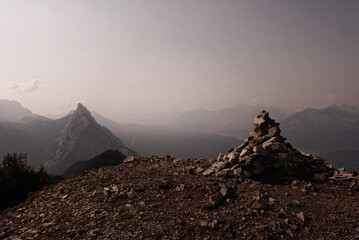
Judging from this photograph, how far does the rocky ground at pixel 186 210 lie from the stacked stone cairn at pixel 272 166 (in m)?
1.01

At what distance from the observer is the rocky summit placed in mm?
11078

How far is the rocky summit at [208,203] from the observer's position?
11.1 m

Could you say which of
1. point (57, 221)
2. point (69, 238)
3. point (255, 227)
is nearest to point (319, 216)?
point (255, 227)

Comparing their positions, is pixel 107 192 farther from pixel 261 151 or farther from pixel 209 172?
pixel 261 151

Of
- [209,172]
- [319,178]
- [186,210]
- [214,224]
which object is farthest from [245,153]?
[214,224]

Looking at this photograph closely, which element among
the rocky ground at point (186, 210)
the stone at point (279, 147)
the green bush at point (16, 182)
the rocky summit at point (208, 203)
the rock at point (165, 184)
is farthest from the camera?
the stone at point (279, 147)

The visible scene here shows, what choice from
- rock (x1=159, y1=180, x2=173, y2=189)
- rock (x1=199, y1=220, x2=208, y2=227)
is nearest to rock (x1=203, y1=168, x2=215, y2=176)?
rock (x1=159, y1=180, x2=173, y2=189)

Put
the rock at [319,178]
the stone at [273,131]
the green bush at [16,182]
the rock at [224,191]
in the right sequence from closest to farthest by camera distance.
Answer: the rock at [224,191]
the rock at [319,178]
the green bush at [16,182]
the stone at [273,131]

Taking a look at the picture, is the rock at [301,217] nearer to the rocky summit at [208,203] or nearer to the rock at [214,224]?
the rocky summit at [208,203]

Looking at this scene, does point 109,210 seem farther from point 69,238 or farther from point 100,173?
point 100,173

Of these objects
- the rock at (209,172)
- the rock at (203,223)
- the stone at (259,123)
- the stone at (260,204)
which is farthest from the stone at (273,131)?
the rock at (203,223)

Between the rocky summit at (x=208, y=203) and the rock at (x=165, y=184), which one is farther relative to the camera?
the rock at (x=165, y=184)

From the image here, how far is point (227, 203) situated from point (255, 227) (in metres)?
2.92

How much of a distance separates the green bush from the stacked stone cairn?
21.7 meters
